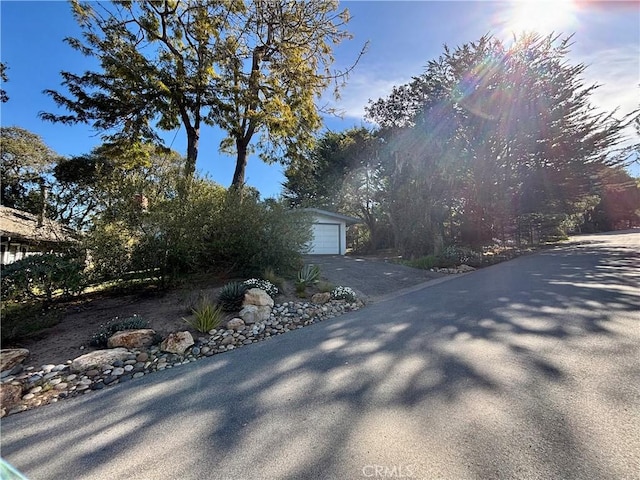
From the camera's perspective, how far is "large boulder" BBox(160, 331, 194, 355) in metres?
4.48

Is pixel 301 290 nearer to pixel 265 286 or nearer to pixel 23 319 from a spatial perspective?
pixel 265 286

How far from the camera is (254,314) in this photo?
5.64 meters

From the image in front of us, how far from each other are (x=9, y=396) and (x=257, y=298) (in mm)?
3495

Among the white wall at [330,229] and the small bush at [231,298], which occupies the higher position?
the white wall at [330,229]

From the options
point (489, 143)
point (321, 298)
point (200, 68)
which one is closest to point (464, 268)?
point (321, 298)

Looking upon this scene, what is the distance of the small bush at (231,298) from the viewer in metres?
6.05

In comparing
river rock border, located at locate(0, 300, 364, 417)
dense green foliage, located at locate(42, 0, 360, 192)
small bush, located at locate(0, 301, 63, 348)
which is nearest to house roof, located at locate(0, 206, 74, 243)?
small bush, located at locate(0, 301, 63, 348)

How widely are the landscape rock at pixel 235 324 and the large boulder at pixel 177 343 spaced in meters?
0.72

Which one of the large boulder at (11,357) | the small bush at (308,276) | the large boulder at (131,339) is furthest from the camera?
the small bush at (308,276)

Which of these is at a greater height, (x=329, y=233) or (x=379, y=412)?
(x=329, y=233)

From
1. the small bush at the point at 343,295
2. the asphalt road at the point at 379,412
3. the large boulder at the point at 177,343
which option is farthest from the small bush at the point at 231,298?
the small bush at the point at 343,295

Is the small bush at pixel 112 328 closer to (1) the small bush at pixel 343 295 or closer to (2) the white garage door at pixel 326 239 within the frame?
(1) the small bush at pixel 343 295

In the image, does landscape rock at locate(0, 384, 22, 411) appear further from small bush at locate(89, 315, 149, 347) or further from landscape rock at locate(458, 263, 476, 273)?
landscape rock at locate(458, 263, 476, 273)

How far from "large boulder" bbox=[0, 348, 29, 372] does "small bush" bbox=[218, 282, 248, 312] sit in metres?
2.80
